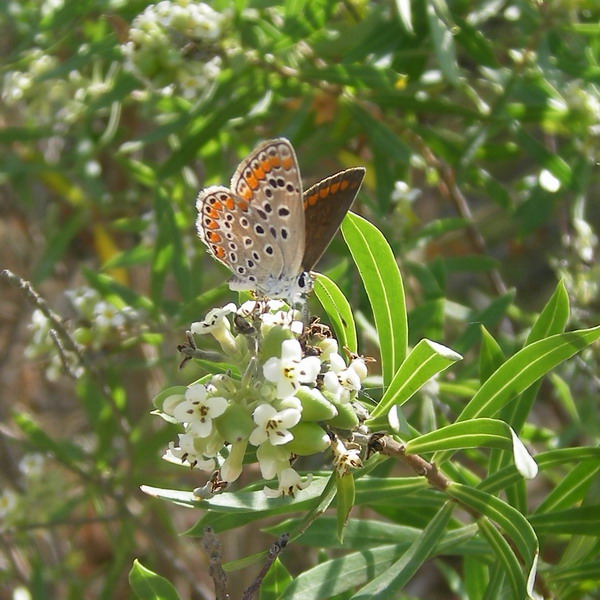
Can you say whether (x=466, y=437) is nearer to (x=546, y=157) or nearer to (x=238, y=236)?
(x=238, y=236)

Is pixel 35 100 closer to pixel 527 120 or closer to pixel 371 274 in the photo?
pixel 527 120

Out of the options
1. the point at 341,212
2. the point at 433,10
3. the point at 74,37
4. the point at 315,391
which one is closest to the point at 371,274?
the point at 341,212

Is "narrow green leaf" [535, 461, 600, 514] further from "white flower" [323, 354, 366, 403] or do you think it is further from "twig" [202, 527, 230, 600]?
"twig" [202, 527, 230, 600]

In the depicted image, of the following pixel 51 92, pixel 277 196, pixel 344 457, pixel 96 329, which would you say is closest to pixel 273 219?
pixel 277 196

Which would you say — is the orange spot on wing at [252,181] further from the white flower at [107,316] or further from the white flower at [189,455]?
the white flower at [107,316]

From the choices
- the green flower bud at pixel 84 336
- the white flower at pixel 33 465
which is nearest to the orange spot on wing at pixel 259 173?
the green flower bud at pixel 84 336

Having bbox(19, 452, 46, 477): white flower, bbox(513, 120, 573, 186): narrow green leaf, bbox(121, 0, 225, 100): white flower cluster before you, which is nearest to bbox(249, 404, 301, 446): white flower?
bbox(121, 0, 225, 100): white flower cluster
